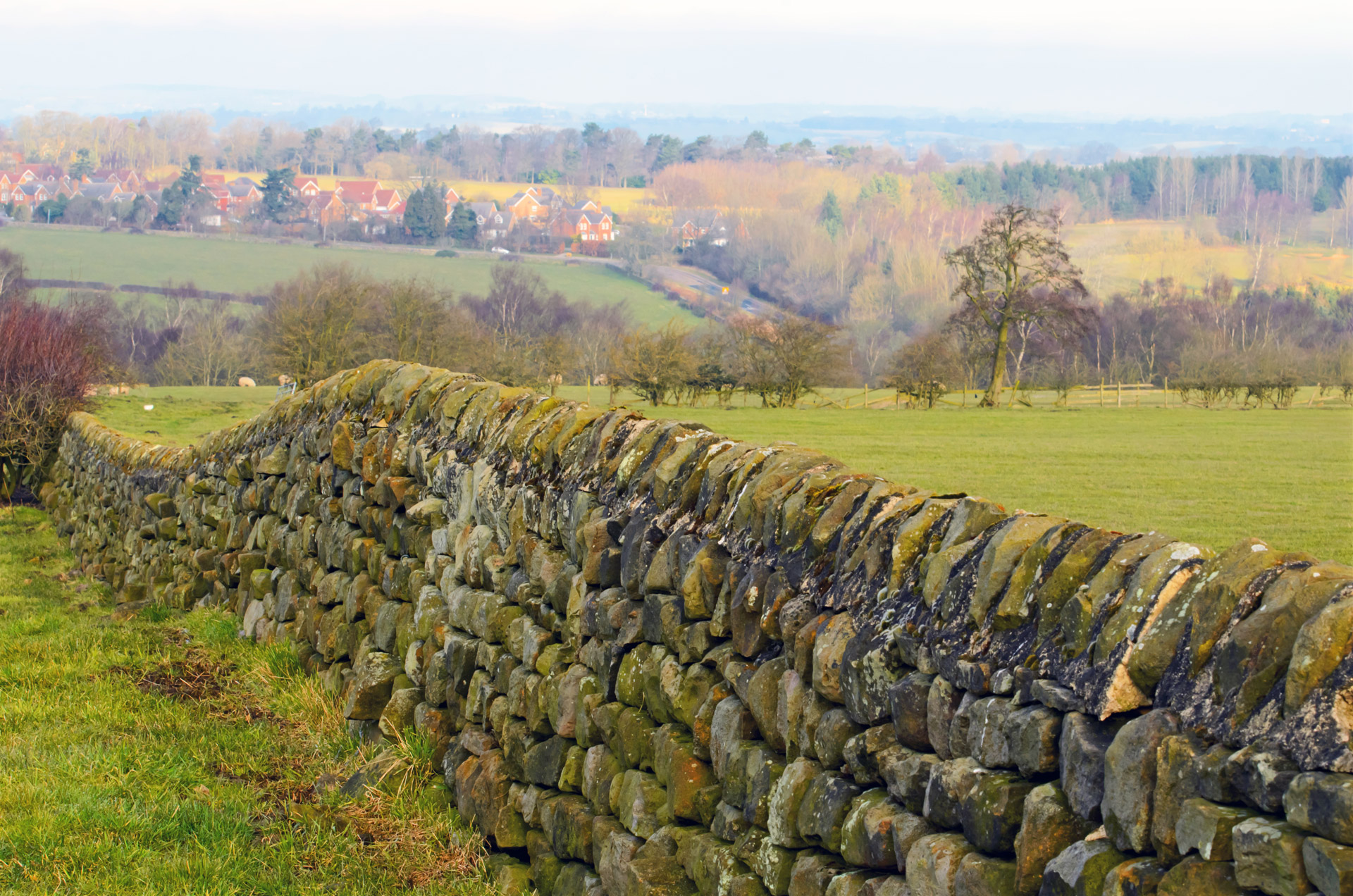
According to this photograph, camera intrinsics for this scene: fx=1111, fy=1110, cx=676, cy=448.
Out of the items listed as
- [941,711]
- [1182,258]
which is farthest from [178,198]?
[941,711]

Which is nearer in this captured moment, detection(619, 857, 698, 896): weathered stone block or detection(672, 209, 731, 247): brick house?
detection(619, 857, 698, 896): weathered stone block

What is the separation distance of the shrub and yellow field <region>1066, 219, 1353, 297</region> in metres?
101

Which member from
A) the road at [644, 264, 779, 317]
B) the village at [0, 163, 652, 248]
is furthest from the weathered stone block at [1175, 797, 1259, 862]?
the village at [0, 163, 652, 248]

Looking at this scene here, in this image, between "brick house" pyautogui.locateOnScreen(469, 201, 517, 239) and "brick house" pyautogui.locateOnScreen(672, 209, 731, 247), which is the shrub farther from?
"brick house" pyautogui.locateOnScreen(469, 201, 517, 239)

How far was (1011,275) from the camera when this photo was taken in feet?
177

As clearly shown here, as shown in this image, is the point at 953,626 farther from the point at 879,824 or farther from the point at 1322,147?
the point at 1322,147

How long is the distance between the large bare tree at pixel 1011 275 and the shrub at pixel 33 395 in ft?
124

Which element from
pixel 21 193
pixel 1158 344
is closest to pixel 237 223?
pixel 21 193

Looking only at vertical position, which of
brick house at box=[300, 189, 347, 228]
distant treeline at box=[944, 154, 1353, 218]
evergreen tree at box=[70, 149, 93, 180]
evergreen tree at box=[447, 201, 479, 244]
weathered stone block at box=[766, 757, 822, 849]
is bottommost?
weathered stone block at box=[766, 757, 822, 849]

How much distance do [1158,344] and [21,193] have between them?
16409 centimetres

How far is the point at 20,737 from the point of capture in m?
5.70

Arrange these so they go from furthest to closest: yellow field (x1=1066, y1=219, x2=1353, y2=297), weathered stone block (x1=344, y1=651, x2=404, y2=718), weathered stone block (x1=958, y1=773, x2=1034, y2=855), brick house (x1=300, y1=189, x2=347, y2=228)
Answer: brick house (x1=300, y1=189, x2=347, y2=228) < yellow field (x1=1066, y1=219, x2=1353, y2=297) < weathered stone block (x1=344, y1=651, x2=404, y2=718) < weathered stone block (x1=958, y1=773, x2=1034, y2=855)

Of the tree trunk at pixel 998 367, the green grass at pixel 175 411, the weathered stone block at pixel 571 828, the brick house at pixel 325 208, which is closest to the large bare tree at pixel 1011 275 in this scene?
the tree trunk at pixel 998 367

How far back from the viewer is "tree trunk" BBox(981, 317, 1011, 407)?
153 ft
